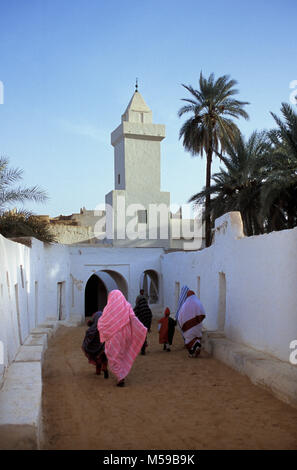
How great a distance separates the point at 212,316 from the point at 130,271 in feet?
33.8

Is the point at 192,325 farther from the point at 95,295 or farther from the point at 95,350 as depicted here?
the point at 95,295

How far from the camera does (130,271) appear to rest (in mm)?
24062

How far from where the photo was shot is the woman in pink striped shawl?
8289 mm

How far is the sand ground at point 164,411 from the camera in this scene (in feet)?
17.7

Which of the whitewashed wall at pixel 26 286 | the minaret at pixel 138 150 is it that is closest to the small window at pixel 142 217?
the minaret at pixel 138 150

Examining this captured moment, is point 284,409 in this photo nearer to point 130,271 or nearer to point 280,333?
point 280,333

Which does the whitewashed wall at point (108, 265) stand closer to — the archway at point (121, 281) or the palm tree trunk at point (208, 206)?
the archway at point (121, 281)

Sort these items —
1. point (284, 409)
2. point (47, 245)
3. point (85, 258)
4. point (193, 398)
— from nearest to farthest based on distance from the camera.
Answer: point (284, 409) < point (193, 398) < point (47, 245) < point (85, 258)

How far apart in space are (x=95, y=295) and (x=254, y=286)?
22.2 meters

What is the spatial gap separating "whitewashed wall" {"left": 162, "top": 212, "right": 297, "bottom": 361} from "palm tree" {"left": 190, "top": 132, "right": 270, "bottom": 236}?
4.49 metres

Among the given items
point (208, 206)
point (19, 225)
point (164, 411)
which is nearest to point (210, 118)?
point (208, 206)

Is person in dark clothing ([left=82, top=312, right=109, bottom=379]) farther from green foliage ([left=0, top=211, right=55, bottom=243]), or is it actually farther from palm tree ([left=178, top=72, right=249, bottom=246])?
palm tree ([left=178, top=72, right=249, bottom=246])
